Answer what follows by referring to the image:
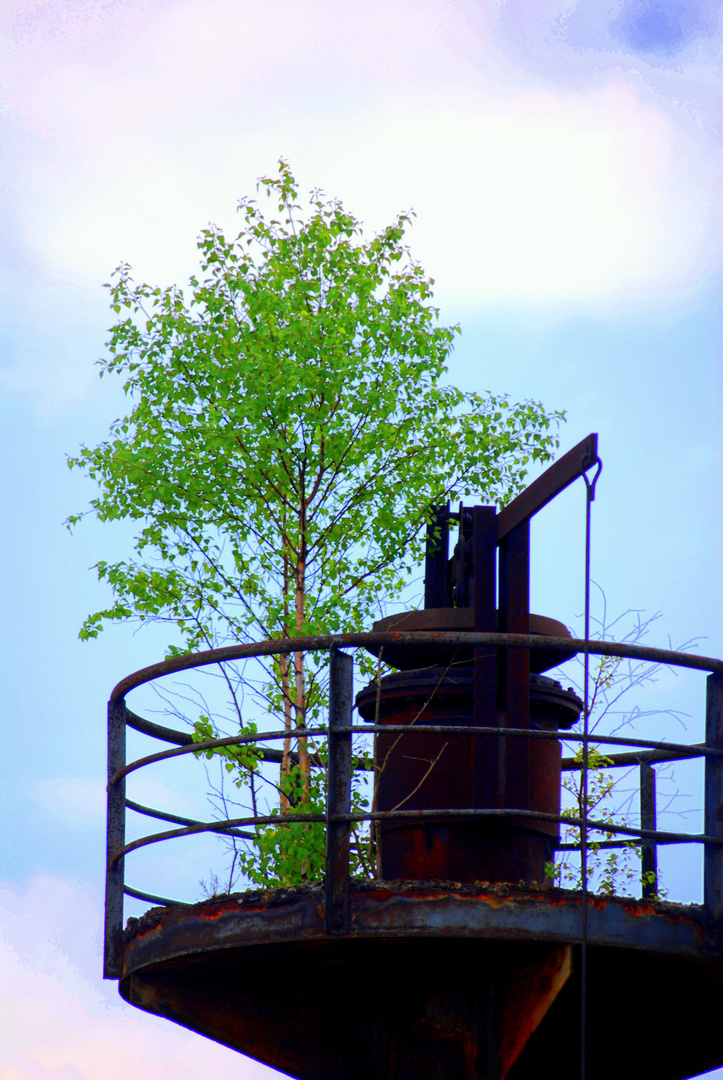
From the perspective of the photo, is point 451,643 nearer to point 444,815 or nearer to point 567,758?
point 444,815

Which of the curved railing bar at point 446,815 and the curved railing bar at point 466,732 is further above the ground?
the curved railing bar at point 466,732

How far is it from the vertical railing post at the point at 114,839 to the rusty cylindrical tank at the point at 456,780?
1411mm

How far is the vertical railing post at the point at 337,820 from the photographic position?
22.0 ft

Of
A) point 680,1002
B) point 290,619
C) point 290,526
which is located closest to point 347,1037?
point 680,1002

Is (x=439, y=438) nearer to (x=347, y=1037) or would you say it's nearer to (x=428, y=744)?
(x=428, y=744)

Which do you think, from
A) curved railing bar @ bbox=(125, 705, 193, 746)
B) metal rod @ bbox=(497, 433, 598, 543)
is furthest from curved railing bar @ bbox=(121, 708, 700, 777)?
metal rod @ bbox=(497, 433, 598, 543)

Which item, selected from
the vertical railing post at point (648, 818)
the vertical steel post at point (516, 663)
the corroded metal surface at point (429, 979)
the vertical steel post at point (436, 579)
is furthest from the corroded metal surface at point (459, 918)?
the vertical steel post at point (436, 579)

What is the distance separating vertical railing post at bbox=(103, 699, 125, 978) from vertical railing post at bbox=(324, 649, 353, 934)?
5.21 feet

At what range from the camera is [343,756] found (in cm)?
675

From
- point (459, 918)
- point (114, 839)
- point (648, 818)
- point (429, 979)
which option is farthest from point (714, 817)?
point (114, 839)

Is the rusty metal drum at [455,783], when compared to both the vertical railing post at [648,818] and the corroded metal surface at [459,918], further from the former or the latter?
the vertical railing post at [648,818]

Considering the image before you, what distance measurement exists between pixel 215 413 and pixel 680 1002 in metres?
6.20

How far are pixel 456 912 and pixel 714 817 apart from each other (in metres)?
1.38

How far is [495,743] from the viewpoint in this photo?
752 cm
